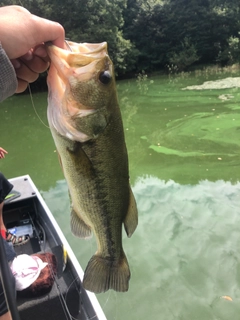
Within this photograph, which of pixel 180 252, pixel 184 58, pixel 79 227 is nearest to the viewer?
pixel 79 227

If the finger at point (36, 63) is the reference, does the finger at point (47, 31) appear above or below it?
above

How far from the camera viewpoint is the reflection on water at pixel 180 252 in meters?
3.39

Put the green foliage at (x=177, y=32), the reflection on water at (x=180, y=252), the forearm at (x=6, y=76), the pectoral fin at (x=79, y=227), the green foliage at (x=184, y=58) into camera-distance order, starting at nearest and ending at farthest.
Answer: the forearm at (x=6, y=76), the pectoral fin at (x=79, y=227), the reflection on water at (x=180, y=252), the green foliage at (x=184, y=58), the green foliage at (x=177, y=32)

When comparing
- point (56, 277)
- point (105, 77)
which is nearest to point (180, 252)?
point (56, 277)

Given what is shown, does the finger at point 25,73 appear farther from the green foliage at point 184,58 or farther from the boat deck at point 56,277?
the green foliage at point 184,58

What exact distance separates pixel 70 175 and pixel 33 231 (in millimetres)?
2804

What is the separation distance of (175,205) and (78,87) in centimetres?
423

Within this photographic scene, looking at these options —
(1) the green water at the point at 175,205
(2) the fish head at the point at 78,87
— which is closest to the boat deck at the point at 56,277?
(1) the green water at the point at 175,205

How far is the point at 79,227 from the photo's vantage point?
135cm

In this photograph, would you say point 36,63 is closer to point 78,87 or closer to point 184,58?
point 78,87

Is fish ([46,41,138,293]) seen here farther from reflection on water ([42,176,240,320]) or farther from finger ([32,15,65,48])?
reflection on water ([42,176,240,320])

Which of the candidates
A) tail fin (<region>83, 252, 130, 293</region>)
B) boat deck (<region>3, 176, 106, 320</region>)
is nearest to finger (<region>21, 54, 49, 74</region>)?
tail fin (<region>83, 252, 130, 293</region>)

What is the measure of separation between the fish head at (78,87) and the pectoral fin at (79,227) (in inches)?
14.2

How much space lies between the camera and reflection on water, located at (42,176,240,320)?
11.1 ft
